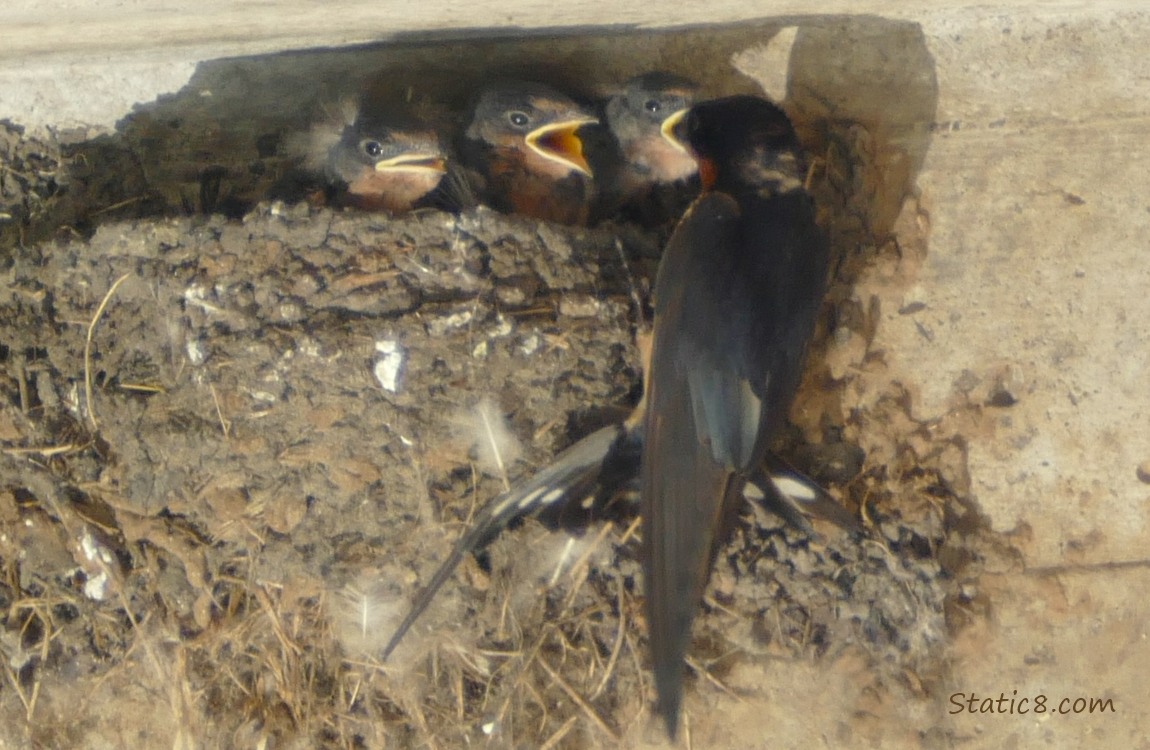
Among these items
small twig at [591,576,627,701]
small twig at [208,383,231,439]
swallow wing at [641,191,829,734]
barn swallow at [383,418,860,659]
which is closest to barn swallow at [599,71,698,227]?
swallow wing at [641,191,829,734]

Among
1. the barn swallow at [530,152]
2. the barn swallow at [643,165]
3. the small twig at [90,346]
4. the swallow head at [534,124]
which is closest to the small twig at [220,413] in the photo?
the small twig at [90,346]

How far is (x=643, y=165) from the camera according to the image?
3.37m

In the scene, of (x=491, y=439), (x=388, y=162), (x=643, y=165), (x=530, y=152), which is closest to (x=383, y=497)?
(x=491, y=439)

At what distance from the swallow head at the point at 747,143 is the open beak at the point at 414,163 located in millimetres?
613

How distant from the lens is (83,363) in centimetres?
297

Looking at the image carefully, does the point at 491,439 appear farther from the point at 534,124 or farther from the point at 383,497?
the point at 534,124

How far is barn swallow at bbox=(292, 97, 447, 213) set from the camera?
308 centimetres

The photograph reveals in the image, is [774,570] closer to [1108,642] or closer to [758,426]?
[758,426]

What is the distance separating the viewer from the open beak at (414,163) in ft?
10.1

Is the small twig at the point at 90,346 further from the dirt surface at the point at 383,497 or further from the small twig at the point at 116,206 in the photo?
the small twig at the point at 116,206

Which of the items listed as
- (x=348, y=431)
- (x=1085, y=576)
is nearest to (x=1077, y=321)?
(x=1085, y=576)

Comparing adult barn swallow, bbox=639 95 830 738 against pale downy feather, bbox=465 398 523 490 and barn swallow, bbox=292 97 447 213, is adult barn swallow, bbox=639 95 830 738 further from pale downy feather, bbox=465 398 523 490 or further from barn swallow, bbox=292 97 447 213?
barn swallow, bbox=292 97 447 213

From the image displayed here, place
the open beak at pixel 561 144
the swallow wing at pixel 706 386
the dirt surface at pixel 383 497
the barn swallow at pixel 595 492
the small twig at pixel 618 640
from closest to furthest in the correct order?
the swallow wing at pixel 706 386, the dirt surface at pixel 383 497, the barn swallow at pixel 595 492, the small twig at pixel 618 640, the open beak at pixel 561 144

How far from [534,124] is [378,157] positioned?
15.2 inches
